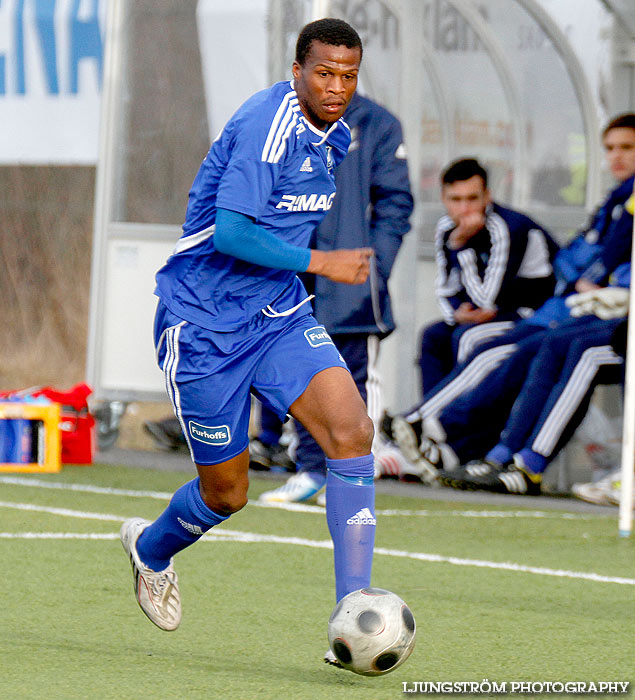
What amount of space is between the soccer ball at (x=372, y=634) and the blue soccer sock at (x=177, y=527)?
0.79m

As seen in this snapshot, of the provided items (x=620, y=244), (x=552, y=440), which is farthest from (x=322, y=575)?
(x=620, y=244)

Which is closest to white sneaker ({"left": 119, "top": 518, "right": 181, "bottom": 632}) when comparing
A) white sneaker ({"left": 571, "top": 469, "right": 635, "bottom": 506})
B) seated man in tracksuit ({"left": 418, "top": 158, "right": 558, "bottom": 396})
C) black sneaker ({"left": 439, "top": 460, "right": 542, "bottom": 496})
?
black sneaker ({"left": 439, "top": 460, "right": 542, "bottom": 496})

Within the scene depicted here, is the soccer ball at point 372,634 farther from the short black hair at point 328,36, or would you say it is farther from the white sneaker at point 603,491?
the white sneaker at point 603,491

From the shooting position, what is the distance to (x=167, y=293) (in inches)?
175

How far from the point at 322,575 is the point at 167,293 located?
1606mm

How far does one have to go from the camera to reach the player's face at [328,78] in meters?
4.20

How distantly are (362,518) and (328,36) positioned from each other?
1.33 meters

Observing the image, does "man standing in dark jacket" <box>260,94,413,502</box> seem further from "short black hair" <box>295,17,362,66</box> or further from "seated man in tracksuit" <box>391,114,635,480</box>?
"short black hair" <box>295,17,362,66</box>

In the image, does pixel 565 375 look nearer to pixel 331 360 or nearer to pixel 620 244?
pixel 620 244

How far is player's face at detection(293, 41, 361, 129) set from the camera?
420 cm

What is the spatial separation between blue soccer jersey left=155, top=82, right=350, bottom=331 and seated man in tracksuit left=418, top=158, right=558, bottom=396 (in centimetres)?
486

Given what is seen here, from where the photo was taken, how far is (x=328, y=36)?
423cm

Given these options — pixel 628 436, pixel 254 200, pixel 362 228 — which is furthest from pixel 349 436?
pixel 362 228

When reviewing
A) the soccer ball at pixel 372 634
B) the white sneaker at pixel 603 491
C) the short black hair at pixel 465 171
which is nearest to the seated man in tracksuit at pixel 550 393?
the white sneaker at pixel 603 491
